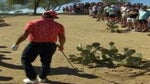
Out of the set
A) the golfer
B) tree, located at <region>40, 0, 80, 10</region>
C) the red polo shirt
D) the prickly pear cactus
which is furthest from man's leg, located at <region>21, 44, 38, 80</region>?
tree, located at <region>40, 0, 80, 10</region>

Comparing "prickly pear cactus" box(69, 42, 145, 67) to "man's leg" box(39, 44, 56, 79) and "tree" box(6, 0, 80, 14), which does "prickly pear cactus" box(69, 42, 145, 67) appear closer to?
"man's leg" box(39, 44, 56, 79)

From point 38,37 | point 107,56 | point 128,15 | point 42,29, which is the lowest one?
point 128,15

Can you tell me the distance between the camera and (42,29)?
9242 mm

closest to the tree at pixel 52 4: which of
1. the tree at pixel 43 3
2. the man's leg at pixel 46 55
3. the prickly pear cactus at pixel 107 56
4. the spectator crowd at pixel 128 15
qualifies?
the tree at pixel 43 3

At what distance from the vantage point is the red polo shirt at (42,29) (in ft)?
30.3

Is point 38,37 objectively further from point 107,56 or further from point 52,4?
point 52,4

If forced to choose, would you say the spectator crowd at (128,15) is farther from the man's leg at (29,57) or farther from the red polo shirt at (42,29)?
the man's leg at (29,57)

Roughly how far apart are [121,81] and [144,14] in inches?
518

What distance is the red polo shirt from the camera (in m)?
9.23

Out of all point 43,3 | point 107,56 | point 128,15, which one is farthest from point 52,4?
point 107,56

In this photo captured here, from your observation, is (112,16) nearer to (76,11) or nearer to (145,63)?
(145,63)

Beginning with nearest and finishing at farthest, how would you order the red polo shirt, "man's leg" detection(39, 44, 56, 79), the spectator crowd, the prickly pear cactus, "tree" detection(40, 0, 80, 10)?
the red polo shirt < "man's leg" detection(39, 44, 56, 79) < the prickly pear cactus < the spectator crowd < "tree" detection(40, 0, 80, 10)

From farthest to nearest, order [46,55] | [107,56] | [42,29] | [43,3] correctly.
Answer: [43,3]
[107,56]
[46,55]
[42,29]

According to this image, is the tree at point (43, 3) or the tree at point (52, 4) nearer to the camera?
the tree at point (43, 3)
